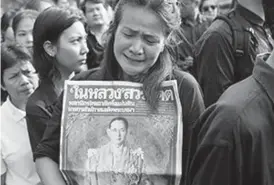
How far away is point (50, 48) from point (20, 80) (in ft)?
1.36

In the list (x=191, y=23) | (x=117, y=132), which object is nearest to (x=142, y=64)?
(x=117, y=132)

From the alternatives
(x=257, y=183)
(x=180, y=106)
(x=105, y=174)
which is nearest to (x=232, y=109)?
(x=257, y=183)

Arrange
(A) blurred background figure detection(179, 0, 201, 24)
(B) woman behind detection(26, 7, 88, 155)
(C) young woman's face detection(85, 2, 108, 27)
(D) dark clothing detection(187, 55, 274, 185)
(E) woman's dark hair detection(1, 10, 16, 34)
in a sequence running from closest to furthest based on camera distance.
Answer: (D) dark clothing detection(187, 55, 274, 185) → (B) woman behind detection(26, 7, 88, 155) → (C) young woman's face detection(85, 2, 108, 27) → (A) blurred background figure detection(179, 0, 201, 24) → (E) woman's dark hair detection(1, 10, 16, 34)

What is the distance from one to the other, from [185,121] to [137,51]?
32 cm

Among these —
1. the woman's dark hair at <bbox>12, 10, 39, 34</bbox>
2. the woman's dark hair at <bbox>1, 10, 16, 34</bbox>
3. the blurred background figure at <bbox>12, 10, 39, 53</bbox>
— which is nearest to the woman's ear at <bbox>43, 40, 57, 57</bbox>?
the blurred background figure at <bbox>12, 10, 39, 53</bbox>

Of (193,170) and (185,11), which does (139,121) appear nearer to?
(193,170)

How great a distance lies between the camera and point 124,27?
2334 millimetres

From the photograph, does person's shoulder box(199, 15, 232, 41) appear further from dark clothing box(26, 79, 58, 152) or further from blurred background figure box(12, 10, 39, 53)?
blurred background figure box(12, 10, 39, 53)

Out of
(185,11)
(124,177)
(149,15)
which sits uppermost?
(185,11)

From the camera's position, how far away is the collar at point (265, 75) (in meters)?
1.55

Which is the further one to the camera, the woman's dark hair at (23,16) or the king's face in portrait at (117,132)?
the woman's dark hair at (23,16)

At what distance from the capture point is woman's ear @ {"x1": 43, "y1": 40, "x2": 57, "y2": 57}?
311 cm

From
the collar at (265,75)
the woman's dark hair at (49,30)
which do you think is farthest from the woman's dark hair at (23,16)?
the collar at (265,75)

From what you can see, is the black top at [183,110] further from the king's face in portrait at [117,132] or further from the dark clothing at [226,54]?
the dark clothing at [226,54]
